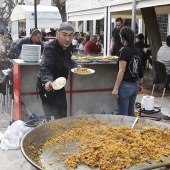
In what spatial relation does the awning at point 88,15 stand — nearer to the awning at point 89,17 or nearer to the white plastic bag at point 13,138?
the awning at point 89,17

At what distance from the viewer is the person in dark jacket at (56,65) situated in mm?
3625

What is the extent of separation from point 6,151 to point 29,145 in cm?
219

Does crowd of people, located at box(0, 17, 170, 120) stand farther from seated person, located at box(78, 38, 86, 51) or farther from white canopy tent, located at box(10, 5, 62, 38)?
seated person, located at box(78, 38, 86, 51)

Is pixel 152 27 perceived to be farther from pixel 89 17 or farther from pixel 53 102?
pixel 53 102

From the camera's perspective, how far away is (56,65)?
3803 millimetres

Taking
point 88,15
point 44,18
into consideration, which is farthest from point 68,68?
point 44,18

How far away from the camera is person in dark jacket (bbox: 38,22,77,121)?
11.9 ft

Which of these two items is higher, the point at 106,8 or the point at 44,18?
the point at 106,8

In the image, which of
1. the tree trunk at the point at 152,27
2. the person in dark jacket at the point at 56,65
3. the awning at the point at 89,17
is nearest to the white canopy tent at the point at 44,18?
the awning at the point at 89,17

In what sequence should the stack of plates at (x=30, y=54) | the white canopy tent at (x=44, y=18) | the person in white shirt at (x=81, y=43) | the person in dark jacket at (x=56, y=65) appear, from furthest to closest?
1. the person in white shirt at (x=81, y=43)
2. the white canopy tent at (x=44, y=18)
3. the stack of plates at (x=30, y=54)
4. the person in dark jacket at (x=56, y=65)

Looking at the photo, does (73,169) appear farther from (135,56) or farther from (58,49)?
(135,56)

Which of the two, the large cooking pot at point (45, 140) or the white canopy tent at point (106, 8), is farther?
the white canopy tent at point (106, 8)

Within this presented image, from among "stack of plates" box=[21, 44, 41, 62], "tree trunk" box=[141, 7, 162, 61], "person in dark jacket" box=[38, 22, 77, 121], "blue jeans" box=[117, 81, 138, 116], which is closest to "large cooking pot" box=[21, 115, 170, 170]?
"person in dark jacket" box=[38, 22, 77, 121]

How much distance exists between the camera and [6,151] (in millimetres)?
4496
